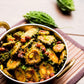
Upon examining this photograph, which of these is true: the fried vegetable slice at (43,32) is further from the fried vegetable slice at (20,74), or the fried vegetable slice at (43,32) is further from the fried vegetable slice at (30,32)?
the fried vegetable slice at (20,74)

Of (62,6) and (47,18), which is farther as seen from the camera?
(62,6)

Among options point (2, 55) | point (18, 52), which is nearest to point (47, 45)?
point (18, 52)

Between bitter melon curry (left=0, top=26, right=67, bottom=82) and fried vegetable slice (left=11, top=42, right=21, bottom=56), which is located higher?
fried vegetable slice (left=11, top=42, right=21, bottom=56)

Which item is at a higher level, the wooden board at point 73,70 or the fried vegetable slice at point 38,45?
the fried vegetable slice at point 38,45

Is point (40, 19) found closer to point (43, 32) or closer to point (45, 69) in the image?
point (43, 32)

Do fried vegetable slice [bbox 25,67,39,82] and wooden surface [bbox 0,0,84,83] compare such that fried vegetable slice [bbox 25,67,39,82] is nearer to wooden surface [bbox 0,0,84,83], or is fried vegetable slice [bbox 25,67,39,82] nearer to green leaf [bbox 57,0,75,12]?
wooden surface [bbox 0,0,84,83]

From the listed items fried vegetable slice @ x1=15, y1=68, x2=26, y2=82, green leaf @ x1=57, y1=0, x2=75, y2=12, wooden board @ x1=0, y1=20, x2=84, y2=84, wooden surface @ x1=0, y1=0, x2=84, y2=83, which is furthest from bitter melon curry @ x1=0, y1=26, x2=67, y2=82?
green leaf @ x1=57, y1=0, x2=75, y2=12

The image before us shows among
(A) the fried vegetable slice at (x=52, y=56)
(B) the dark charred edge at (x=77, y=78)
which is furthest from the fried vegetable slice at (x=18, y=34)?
(B) the dark charred edge at (x=77, y=78)

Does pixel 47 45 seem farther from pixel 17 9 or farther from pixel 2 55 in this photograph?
pixel 17 9
